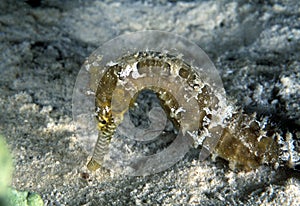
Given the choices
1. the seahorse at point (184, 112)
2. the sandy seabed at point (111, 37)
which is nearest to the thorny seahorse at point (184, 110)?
the seahorse at point (184, 112)

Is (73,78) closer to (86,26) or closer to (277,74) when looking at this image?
(86,26)

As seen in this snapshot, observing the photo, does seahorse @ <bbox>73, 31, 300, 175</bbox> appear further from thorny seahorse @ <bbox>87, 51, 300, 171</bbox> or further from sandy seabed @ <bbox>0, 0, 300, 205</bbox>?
sandy seabed @ <bbox>0, 0, 300, 205</bbox>

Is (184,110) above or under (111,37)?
under

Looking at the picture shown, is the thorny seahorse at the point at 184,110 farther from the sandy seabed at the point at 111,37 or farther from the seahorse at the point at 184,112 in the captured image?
the sandy seabed at the point at 111,37

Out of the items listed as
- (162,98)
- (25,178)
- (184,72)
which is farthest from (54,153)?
(184,72)

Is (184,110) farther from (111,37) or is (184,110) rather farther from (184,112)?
(111,37)

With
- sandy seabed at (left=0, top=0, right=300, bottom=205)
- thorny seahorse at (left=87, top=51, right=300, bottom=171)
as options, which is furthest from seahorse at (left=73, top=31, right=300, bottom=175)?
sandy seabed at (left=0, top=0, right=300, bottom=205)

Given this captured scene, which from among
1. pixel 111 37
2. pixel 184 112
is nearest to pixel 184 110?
pixel 184 112

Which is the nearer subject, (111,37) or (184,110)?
(184,110)
